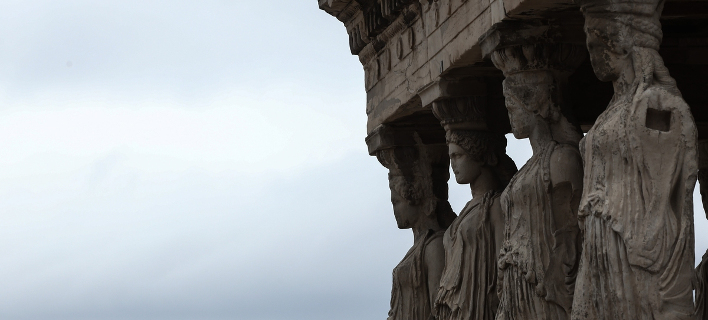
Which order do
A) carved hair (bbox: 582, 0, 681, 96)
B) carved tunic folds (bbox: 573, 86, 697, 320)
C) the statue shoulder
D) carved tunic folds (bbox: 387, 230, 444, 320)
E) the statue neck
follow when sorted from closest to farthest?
carved tunic folds (bbox: 573, 86, 697, 320), carved hair (bbox: 582, 0, 681, 96), the statue shoulder, carved tunic folds (bbox: 387, 230, 444, 320), the statue neck

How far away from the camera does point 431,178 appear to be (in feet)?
42.4

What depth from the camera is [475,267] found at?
11.0 m

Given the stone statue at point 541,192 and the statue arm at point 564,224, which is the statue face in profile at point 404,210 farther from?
the statue arm at point 564,224

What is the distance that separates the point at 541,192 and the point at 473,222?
1.63 m

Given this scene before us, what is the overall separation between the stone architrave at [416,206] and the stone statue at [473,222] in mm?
1270

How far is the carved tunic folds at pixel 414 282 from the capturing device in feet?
41.4

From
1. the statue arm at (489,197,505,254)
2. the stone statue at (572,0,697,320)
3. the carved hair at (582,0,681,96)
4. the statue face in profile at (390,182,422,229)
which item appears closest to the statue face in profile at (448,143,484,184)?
the statue arm at (489,197,505,254)

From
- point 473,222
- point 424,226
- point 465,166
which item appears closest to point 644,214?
point 473,222

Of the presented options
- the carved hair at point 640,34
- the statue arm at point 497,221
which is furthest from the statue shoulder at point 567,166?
Answer: the statue arm at point 497,221

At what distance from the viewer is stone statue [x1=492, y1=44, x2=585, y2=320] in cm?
934

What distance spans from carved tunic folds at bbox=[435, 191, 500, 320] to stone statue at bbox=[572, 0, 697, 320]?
2689 millimetres

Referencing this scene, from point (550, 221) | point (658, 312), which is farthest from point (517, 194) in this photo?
point (658, 312)

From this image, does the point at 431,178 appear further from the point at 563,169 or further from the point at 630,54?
the point at 630,54

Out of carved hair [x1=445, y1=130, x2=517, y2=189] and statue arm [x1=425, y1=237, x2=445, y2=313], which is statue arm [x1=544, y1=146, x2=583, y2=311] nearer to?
carved hair [x1=445, y1=130, x2=517, y2=189]
